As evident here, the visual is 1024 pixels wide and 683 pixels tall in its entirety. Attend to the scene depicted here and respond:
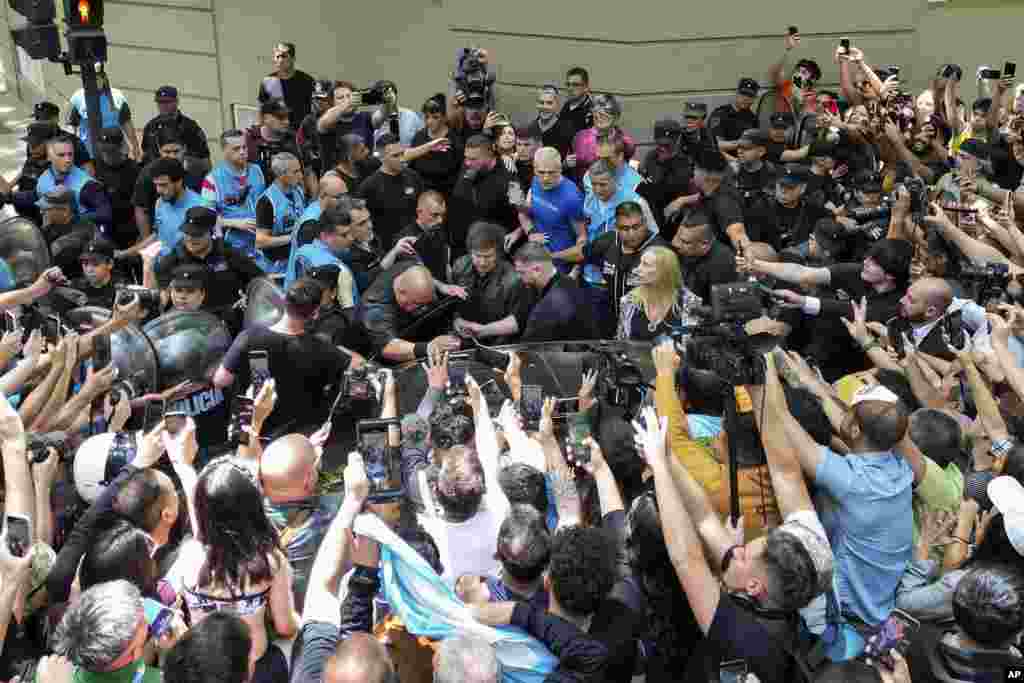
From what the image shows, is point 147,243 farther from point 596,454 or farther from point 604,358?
point 596,454

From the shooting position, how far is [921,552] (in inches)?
187

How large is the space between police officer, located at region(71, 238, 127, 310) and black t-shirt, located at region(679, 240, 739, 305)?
3461mm

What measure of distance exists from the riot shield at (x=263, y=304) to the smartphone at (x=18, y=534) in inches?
83.9

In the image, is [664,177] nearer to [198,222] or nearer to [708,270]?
[708,270]

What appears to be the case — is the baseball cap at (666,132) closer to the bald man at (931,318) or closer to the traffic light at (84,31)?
the bald man at (931,318)

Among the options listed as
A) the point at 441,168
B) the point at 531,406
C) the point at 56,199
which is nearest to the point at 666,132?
the point at 441,168

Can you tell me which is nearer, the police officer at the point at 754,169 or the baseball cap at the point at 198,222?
the baseball cap at the point at 198,222

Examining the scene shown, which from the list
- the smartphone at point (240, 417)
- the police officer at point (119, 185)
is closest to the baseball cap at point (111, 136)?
the police officer at point (119, 185)

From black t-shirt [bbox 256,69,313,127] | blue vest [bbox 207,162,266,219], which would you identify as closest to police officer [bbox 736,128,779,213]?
blue vest [bbox 207,162,266,219]

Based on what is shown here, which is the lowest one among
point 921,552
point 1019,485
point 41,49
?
point 921,552

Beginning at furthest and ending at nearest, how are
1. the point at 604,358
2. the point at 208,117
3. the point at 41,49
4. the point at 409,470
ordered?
the point at 208,117 < the point at 41,49 < the point at 604,358 < the point at 409,470

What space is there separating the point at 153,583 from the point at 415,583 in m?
0.99

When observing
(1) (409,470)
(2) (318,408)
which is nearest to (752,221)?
(2) (318,408)

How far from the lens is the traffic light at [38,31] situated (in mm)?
9461
